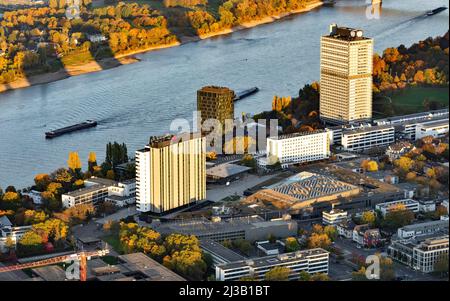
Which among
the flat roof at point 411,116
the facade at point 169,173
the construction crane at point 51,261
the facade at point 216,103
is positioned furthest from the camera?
the flat roof at point 411,116

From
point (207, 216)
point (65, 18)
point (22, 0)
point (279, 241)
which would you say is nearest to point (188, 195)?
point (207, 216)

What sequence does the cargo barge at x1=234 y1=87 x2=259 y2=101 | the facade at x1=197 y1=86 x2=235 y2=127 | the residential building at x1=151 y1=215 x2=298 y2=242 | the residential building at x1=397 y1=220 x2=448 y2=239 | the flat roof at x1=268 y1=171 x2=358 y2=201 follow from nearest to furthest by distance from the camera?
the residential building at x1=397 y1=220 x2=448 y2=239 → the residential building at x1=151 y1=215 x2=298 y2=242 → the flat roof at x1=268 y1=171 x2=358 y2=201 → the facade at x1=197 y1=86 x2=235 y2=127 → the cargo barge at x1=234 y1=87 x2=259 y2=101

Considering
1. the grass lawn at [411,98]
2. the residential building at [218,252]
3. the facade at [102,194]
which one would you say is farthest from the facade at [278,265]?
the grass lawn at [411,98]

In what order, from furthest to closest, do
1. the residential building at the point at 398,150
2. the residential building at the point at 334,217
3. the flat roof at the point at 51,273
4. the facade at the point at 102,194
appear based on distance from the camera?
the residential building at the point at 398,150 → the facade at the point at 102,194 → the residential building at the point at 334,217 → the flat roof at the point at 51,273

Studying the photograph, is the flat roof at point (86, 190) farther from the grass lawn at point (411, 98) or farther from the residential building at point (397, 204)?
the grass lawn at point (411, 98)

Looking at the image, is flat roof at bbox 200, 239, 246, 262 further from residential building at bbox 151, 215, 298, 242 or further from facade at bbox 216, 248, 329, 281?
facade at bbox 216, 248, 329, 281

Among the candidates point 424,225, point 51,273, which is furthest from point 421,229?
point 51,273

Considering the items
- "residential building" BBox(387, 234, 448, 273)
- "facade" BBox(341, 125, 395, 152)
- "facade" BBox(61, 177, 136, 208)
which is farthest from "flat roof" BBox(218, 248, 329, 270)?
"facade" BBox(341, 125, 395, 152)
